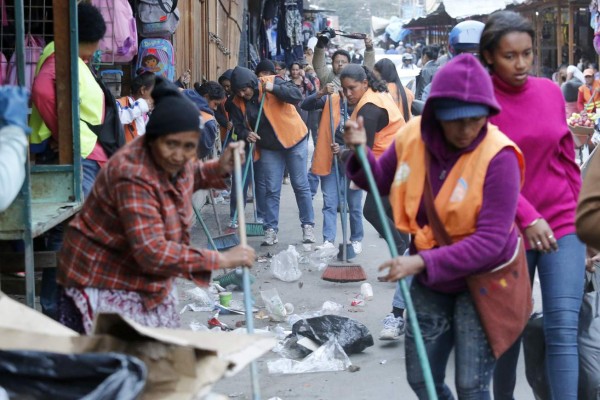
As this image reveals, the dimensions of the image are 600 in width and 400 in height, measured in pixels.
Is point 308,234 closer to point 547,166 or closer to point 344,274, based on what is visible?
point 344,274

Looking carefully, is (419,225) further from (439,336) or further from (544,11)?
(544,11)

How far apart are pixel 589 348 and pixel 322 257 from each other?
5.10 meters

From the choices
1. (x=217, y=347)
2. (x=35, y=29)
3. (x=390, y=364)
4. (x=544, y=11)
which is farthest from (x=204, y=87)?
(x=544, y=11)

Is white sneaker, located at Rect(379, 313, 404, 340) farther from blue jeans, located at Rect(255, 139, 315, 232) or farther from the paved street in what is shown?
blue jeans, located at Rect(255, 139, 315, 232)

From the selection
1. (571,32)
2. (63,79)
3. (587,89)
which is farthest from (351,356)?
(571,32)

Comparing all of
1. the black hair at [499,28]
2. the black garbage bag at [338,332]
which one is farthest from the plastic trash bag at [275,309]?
the black hair at [499,28]

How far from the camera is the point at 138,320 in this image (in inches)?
157

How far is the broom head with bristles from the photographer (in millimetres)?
8516

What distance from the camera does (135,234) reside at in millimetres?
3623

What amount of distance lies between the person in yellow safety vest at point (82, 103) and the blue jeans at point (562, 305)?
289cm

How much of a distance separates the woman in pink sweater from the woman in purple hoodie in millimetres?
577

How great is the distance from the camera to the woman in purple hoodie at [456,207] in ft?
12.1

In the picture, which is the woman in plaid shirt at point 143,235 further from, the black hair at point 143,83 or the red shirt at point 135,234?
the black hair at point 143,83

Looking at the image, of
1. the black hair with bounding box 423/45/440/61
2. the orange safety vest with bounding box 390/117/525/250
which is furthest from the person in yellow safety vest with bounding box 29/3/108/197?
the black hair with bounding box 423/45/440/61
